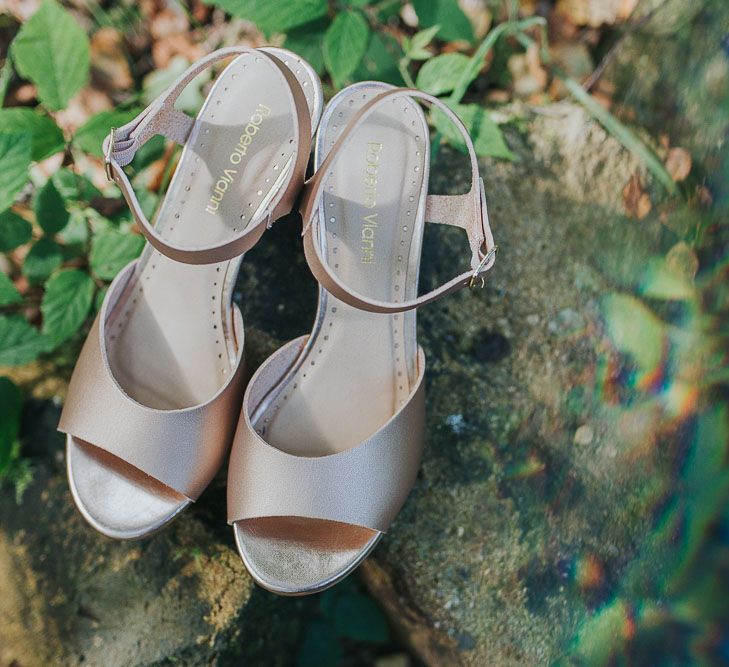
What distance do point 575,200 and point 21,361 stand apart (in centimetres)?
113

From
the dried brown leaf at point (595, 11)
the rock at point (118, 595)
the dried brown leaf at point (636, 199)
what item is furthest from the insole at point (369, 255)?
the dried brown leaf at point (595, 11)

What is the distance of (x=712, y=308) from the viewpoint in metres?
1.30

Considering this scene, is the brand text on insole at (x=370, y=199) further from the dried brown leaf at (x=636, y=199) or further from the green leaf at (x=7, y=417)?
the green leaf at (x=7, y=417)

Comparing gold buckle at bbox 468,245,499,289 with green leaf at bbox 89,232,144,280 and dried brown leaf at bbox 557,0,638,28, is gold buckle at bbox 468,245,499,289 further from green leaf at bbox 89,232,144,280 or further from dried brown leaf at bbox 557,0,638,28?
dried brown leaf at bbox 557,0,638,28

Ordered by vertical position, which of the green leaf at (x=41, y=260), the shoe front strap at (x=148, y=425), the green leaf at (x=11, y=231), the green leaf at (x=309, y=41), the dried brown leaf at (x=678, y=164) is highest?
the green leaf at (x=309, y=41)

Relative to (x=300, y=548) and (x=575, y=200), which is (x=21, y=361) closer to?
(x=300, y=548)

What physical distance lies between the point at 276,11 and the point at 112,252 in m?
0.54

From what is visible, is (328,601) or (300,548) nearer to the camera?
Result: (300,548)

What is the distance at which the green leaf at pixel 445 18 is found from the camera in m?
1.33

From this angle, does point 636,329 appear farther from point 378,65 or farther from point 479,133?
point 378,65

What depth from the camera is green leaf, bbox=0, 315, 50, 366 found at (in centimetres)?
125

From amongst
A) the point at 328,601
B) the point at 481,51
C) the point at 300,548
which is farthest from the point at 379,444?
the point at 481,51

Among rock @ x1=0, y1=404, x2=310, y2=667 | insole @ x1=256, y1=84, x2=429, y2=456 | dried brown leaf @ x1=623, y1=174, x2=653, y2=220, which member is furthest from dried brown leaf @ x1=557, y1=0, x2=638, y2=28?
rock @ x1=0, y1=404, x2=310, y2=667

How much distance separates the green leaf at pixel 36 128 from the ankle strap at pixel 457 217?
0.48 metres
